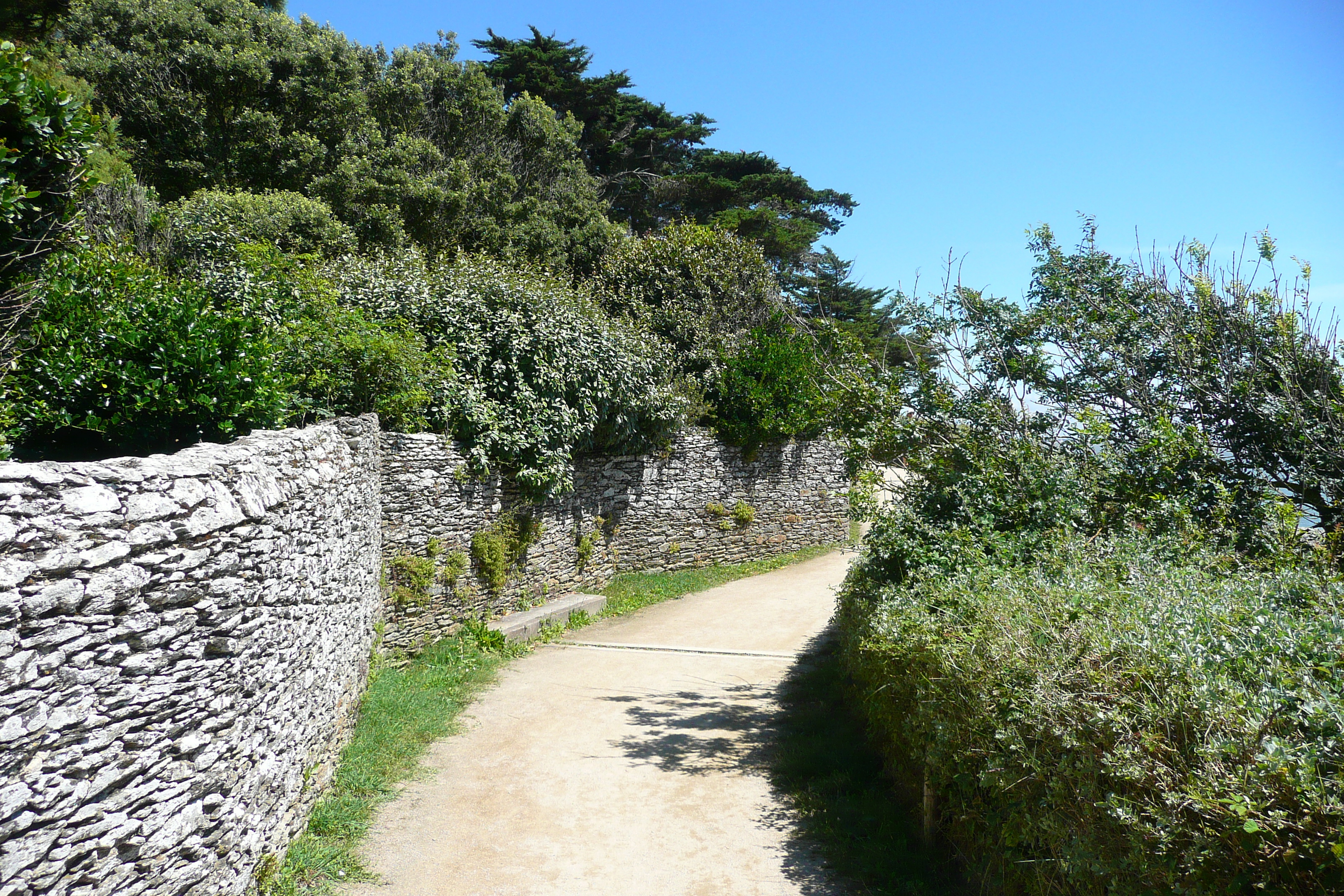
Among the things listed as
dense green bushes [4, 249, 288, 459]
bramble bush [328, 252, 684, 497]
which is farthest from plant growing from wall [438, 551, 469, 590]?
dense green bushes [4, 249, 288, 459]

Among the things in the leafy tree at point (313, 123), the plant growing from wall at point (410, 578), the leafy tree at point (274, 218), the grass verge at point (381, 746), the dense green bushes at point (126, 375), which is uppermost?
the leafy tree at point (313, 123)

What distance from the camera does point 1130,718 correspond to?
10.8 ft

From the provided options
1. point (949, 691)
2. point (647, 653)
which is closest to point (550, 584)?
point (647, 653)

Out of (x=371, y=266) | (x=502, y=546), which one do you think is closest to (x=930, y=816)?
(x=502, y=546)

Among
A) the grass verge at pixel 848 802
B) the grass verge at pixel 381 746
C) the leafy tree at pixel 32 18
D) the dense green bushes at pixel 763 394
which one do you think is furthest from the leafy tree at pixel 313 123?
the grass verge at pixel 848 802

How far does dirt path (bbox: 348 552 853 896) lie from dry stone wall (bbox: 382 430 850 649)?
4.86ft

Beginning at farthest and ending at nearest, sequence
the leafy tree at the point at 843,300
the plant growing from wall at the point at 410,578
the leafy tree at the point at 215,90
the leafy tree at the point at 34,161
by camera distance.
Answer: the leafy tree at the point at 843,300 < the leafy tree at the point at 215,90 < the plant growing from wall at the point at 410,578 < the leafy tree at the point at 34,161

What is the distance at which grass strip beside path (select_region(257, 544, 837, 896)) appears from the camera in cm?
527

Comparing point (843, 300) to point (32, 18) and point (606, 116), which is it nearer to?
point (606, 116)

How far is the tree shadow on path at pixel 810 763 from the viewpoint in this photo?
5.45m

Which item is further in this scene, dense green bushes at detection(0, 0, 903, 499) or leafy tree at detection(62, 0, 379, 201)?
leafy tree at detection(62, 0, 379, 201)

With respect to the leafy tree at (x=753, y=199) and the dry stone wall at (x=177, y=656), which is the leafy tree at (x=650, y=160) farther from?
the dry stone wall at (x=177, y=656)

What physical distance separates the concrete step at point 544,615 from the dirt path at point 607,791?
1.43 feet

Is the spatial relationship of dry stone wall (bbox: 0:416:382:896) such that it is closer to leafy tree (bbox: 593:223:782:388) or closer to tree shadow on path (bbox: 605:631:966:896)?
tree shadow on path (bbox: 605:631:966:896)
